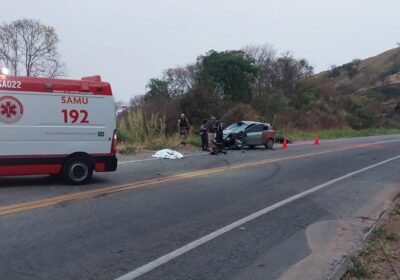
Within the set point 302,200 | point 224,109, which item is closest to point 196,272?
point 302,200

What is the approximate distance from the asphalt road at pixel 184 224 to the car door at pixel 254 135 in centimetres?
1285

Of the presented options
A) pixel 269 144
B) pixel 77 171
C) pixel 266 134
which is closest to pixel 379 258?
pixel 77 171

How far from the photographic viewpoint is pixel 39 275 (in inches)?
223

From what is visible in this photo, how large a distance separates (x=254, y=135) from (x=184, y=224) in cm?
2017

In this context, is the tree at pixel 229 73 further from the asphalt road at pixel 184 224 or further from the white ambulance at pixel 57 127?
the white ambulance at pixel 57 127

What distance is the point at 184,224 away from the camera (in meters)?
8.46

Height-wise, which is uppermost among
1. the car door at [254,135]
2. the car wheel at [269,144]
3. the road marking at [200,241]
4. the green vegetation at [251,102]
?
the green vegetation at [251,102]

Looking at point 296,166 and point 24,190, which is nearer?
point 24,190

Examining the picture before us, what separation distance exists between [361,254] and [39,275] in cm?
410

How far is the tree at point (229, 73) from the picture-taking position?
5175 centimetres

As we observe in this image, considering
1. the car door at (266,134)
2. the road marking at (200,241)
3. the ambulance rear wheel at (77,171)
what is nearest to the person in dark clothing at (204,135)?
the car door at (266,134)

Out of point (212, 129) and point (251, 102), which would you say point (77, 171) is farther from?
point (251, 102)

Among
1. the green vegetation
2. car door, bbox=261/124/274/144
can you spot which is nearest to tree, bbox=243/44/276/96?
the green vegetation

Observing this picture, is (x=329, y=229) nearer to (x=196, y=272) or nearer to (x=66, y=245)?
(x=196, y=272)
